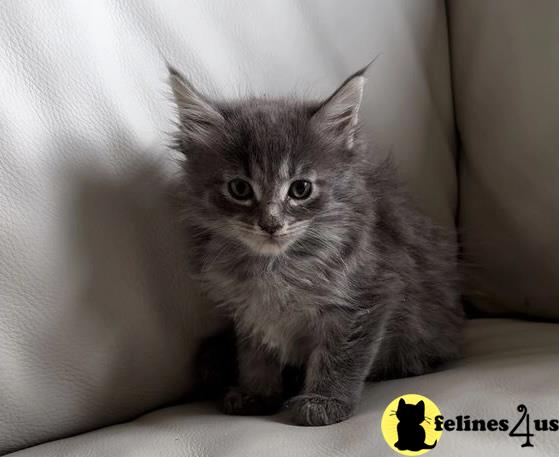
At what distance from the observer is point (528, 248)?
5.39 ft

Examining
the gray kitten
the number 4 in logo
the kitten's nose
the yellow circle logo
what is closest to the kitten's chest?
the gray kitten

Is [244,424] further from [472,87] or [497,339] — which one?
[472,87]

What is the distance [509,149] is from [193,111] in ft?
2.40

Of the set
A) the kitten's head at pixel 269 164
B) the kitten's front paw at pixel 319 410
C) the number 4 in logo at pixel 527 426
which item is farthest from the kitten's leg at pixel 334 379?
the number 4 in logo at pixel 527 426

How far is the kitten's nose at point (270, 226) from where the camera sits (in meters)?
1.27

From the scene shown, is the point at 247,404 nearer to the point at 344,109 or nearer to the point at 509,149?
the point at 344,109

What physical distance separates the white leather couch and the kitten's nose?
0.25 metres

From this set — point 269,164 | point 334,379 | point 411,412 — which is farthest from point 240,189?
point 411,412

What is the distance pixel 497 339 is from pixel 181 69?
878mm

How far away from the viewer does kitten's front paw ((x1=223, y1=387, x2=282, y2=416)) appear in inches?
53.2

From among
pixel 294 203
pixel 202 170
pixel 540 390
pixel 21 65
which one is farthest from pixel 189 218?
pixel 540 390

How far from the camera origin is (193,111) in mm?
1361

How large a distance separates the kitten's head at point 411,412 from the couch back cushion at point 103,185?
1.50 ft

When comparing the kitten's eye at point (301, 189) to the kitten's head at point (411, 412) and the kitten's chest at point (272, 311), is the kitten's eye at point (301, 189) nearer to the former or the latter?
the kitten's chest at point (272, 311)
